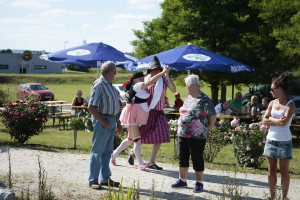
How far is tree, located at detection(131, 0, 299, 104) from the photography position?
22172 mm

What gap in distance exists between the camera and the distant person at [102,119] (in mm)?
7668

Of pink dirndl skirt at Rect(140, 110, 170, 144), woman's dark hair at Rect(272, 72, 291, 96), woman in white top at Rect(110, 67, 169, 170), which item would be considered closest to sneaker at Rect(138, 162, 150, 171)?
woman in white top at Rect(110, 67, 169, 170)

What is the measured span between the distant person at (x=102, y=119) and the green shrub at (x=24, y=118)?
5449 millimetres

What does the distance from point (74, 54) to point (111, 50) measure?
125cm

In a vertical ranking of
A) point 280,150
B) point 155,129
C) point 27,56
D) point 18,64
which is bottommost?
point 280,150

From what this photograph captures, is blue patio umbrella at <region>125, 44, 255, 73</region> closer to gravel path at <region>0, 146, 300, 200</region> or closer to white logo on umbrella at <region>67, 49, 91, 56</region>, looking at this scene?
white logo on umbrella at <region>67, 49, 91, 56</region>

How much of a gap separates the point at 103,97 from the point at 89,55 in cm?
812

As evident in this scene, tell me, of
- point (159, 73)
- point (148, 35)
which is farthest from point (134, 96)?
point (148, 35)

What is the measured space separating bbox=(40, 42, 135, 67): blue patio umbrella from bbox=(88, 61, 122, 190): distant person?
7.72 metres

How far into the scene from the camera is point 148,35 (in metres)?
28.8

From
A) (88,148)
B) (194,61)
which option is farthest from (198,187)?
(194,61)

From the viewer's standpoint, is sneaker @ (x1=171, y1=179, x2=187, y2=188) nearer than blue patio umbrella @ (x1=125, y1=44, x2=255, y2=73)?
Yes

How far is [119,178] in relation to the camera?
8648 mm

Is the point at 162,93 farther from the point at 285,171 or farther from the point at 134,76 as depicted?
the point at 285,171
